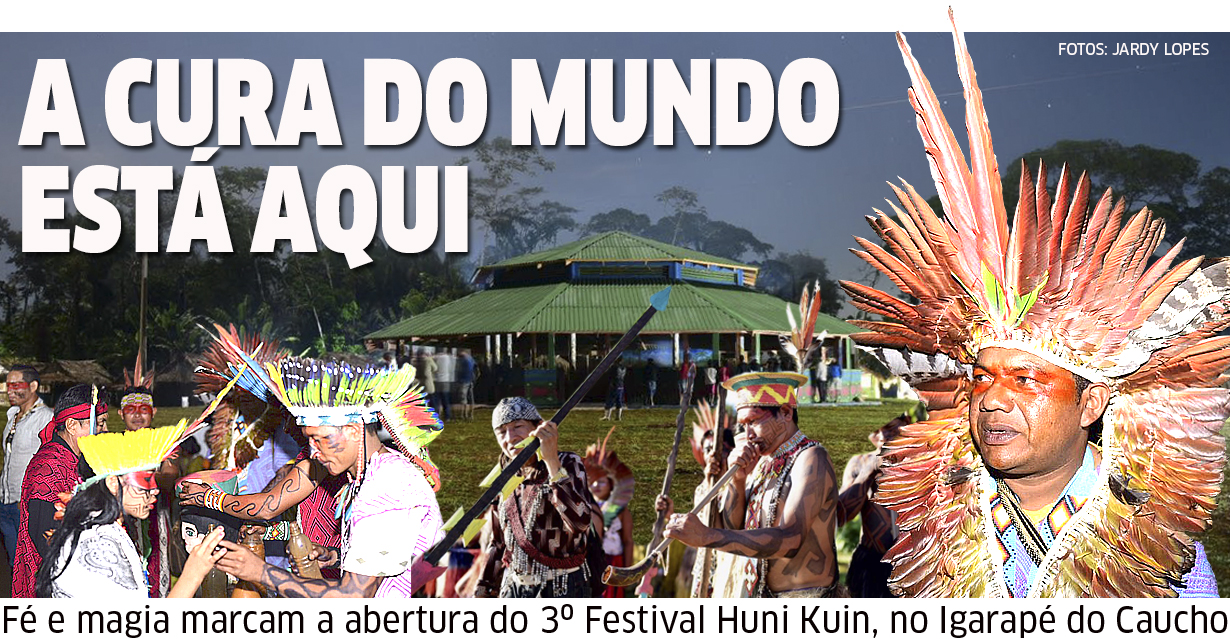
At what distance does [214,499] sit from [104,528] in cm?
56

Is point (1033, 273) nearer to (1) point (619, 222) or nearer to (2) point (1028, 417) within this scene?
(2) point (1028, 417)

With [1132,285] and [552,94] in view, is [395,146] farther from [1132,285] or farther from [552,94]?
[1132,285]

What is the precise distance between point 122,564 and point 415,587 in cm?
130

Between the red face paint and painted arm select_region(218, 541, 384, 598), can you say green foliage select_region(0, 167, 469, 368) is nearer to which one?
the red face paint

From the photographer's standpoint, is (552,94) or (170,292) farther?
(170,292)

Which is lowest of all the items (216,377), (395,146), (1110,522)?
(1110,522)

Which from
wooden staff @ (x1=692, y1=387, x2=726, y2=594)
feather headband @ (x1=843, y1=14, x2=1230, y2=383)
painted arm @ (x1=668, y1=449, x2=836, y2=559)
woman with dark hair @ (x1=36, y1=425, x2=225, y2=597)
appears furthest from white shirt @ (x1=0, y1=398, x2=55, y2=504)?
feather headband @ (x1=843, y1=14, x2=1230, y2=383)

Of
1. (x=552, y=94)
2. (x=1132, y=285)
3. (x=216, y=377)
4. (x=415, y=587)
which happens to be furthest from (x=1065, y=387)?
(x=216, y=377)

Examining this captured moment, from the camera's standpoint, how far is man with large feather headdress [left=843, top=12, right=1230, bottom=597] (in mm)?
3514

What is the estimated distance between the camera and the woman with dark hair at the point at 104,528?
169 inches

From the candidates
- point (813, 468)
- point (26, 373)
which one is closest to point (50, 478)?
point (26, 373)

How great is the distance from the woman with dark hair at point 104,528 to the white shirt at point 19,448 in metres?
1.85

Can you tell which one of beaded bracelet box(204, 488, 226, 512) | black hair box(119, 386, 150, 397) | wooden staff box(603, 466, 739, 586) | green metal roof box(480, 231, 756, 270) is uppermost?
green metal roof box(480, 231, 756, 270)

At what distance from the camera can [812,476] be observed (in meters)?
4.80
